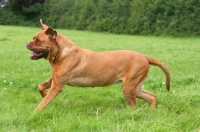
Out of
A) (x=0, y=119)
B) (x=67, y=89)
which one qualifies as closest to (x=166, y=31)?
(x=67, y=89)

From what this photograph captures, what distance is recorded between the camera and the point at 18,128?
173 inches

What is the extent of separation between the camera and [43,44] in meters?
5.75

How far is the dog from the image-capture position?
5766 mm

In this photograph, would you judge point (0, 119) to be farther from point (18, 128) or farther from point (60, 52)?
point (60, 52)

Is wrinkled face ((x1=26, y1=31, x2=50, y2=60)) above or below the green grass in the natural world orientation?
above

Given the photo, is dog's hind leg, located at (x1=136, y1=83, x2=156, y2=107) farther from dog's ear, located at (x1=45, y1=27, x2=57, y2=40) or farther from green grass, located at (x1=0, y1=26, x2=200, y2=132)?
dog's ear, located at (x1=45, y1=27, x2=57, y2=40)

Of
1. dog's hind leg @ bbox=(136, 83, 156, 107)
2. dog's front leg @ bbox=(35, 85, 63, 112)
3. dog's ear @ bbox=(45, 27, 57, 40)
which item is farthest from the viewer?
dog's hind leg @ bbox=(136, 83, 156, 107)

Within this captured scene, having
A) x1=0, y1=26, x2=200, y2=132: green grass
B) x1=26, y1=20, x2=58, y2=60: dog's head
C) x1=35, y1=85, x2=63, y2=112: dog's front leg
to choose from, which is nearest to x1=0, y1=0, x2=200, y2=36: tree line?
x1=0, y1=26, x2=200, y2=132: green grass

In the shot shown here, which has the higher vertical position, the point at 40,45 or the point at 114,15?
the point at 40,45

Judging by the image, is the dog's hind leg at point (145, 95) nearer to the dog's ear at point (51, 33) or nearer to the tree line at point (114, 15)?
the dog's ear at point (51, 33)

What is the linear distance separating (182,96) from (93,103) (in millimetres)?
1618

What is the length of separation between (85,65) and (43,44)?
80cm

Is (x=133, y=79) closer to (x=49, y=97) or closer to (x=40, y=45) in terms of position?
(x=49, y=97)

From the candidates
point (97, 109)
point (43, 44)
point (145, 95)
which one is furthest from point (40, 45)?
point (145, 95)
